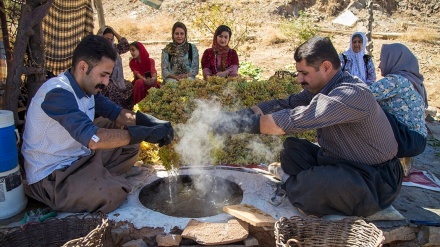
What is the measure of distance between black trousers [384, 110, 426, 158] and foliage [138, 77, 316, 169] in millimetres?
1545

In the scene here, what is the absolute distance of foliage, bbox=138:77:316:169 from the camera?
4742 millimetres

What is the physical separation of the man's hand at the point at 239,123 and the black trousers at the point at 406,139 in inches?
55.5

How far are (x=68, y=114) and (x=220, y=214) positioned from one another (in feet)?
4.86

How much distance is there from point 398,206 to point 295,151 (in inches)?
45.4

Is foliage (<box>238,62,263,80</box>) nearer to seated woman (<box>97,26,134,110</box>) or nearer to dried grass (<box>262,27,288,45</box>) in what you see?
seated woman (<box>97,26,134,110</box>)

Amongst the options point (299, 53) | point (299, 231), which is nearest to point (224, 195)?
point (299, 231)

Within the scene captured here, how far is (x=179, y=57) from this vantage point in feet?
22.2

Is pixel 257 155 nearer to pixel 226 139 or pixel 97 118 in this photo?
pixel 226 139

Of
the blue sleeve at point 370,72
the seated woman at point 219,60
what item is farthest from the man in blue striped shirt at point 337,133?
the blue sleeve at point 370,72

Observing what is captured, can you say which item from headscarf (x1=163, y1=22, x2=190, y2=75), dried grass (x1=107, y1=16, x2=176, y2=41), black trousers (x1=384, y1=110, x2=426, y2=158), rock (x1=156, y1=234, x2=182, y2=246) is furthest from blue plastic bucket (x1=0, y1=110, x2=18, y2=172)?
dried grass (x1=107, y1=16, x2=176, y2=41)

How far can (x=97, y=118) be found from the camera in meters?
3.99

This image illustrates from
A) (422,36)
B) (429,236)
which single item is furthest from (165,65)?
(422,36)

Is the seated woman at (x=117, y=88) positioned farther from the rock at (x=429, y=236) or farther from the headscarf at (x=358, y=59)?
the rock at (x=429, y=236)

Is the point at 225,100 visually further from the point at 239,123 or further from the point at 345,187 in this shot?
the point at 345,187
